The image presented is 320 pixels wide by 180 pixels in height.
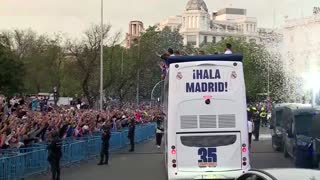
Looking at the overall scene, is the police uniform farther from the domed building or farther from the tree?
the domed building

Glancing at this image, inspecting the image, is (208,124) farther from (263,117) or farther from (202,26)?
(202,26)

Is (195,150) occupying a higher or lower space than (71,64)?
lower

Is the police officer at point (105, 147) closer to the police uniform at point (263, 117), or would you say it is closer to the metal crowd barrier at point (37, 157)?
the metal crowd barrier at point (37, 157)

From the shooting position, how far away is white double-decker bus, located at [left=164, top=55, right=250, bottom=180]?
50.1 feet

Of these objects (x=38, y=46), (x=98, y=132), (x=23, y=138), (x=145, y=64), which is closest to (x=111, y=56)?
(x=145, y=64)

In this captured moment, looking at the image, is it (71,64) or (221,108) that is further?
(71,64)

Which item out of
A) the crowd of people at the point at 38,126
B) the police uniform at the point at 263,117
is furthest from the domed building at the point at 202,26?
the crowd of people at the point at 38,126

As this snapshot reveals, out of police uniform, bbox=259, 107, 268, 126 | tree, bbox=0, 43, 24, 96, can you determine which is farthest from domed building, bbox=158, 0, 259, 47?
tree, bbox=0, 43, 24, 96

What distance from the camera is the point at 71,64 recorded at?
183 feet

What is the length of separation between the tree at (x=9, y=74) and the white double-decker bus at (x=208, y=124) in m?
30.7

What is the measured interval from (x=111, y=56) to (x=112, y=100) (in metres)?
19.0

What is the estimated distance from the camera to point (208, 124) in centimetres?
1531

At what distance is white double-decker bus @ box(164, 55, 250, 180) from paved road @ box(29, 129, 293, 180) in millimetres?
3467

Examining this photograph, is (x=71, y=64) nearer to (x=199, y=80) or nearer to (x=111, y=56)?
(x=111, y=56)
